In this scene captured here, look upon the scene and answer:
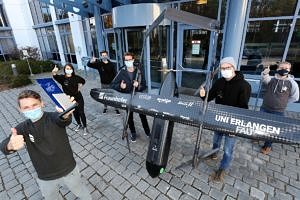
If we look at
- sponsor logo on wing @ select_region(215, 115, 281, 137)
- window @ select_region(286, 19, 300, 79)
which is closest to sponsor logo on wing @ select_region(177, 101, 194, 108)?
sponsor logo on wing @ select_region(215, 115, 281, 137)

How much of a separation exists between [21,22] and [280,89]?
18798 mm

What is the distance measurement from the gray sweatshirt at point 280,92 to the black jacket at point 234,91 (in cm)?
88

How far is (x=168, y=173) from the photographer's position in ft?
9.46

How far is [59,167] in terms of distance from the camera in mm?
1814

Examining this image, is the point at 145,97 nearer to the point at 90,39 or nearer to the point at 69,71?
the point at 69,71

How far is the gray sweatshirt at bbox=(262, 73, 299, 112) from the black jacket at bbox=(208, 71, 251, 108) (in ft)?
2.87

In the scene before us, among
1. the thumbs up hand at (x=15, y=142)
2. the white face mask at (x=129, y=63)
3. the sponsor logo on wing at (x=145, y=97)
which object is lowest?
the sponsor logo on wing at (x=145, y=97)

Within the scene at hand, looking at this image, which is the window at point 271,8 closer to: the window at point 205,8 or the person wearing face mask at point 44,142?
the window at point 205,8

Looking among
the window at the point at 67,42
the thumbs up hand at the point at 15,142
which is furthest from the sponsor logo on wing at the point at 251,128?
the window at the point at 67,42

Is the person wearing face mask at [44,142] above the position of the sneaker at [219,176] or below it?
above

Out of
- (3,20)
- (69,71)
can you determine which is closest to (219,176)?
(69,71)

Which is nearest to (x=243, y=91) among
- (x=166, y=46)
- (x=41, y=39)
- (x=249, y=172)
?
(x=249, y=172)

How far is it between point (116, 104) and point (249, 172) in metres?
2.55

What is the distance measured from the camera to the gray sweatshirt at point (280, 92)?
2842 mm
